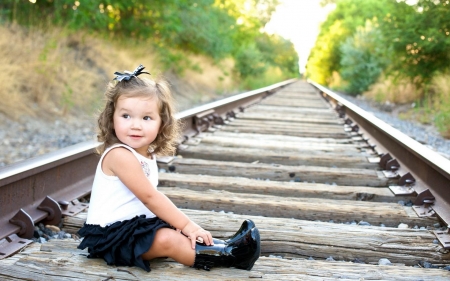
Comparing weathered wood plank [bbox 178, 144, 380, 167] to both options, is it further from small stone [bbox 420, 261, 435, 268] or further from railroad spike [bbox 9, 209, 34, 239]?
railroad spike [bbox 9, 209, 34, 239]

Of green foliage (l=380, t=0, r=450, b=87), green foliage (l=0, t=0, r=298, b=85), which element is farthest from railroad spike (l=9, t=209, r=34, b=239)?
green foliage (l=380, t=0, r=450, b=87)

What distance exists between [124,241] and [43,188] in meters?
0.97

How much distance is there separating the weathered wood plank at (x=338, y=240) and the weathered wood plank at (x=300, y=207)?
24cm

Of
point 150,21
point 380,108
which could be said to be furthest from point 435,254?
point 150,21

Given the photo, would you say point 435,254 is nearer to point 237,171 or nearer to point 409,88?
point 237,171

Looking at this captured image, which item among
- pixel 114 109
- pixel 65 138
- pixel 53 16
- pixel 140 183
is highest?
pixel 53 16

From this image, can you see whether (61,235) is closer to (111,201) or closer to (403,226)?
(111,201)

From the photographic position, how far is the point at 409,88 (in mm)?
12898

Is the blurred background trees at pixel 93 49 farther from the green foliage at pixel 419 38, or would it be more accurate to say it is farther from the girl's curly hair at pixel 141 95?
the green foliage at pixel 419 38

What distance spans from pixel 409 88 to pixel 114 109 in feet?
40.0

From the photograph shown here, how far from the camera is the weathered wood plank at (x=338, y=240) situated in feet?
6.95

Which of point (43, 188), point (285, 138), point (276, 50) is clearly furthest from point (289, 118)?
point (276, 50)

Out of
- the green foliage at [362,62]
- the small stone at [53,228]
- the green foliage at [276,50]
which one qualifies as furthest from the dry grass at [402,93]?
the green foliage at [276,50]

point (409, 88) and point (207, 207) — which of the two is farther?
point (409, 88)
